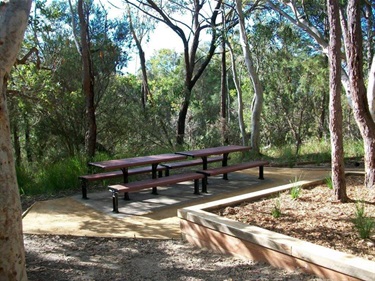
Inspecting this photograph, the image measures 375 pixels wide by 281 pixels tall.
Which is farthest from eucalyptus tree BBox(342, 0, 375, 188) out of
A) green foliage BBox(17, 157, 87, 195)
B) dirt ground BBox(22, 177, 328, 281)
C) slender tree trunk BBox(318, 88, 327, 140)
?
slender tree trunk BBox(318, 88, 327, 140)

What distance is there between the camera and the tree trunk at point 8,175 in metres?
2.63

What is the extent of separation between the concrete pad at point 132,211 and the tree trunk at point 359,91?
1.16 meters

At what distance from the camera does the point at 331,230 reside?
4.10 meters

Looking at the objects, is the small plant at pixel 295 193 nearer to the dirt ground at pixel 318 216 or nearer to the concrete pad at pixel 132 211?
the dirt ground at pixel 318 216

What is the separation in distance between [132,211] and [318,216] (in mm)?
2776

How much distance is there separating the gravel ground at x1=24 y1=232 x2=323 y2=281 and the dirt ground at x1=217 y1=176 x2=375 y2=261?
55cm

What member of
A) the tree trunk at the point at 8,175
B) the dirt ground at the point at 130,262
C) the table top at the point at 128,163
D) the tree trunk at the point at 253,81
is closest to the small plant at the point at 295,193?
the dirt ground at the point at 130,262

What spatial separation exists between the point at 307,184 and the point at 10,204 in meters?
4.47

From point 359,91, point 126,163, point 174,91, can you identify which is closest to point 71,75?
Result: point 174,91

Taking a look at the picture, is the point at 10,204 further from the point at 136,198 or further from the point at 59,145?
the point at 59,145

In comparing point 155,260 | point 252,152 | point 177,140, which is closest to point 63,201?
point 155,260

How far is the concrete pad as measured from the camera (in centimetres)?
532

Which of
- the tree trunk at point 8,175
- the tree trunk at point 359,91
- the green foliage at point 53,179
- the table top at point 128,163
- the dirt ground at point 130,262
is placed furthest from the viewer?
the green foliage at point 53,179

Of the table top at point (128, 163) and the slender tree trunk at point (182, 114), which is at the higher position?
the slender tree trunk at point (182, 114)
